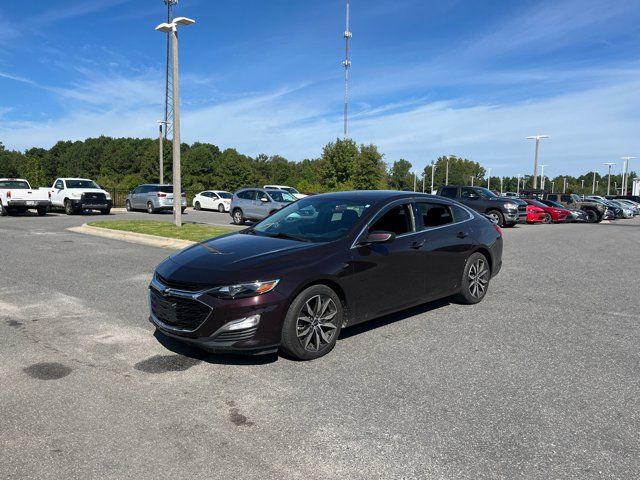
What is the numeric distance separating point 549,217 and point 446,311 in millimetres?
24235

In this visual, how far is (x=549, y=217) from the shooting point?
92.1 ft

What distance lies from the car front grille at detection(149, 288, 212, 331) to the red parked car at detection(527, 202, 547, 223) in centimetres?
2478

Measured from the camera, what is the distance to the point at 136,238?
46.3 ft

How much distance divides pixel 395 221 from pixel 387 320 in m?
1.21

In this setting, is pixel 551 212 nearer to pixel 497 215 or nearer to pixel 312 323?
pixel 497 215

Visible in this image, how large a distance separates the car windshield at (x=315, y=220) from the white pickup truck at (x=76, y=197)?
2089 cm

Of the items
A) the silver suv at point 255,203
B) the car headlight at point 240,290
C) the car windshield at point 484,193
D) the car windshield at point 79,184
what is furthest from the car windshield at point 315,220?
the car windshield at point 79,184

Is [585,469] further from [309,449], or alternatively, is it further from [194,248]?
[194,248]

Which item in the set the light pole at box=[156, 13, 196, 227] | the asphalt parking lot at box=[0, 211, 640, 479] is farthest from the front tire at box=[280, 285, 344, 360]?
the light pole at box=[156, 13, 196, 227]

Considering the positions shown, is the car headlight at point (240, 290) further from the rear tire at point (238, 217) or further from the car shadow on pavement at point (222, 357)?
the rear tire at point (238, 217)

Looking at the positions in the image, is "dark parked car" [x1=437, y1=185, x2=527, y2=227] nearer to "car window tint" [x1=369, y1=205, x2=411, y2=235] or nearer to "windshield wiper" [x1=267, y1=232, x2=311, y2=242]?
"car window tint" [x1=369, y1=205, x2=411, y2=235]

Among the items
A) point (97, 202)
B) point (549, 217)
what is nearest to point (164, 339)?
point (97, 202)

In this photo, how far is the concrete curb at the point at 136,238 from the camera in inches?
503

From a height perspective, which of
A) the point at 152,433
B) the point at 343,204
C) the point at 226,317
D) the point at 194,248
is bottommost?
the point at 152,433
